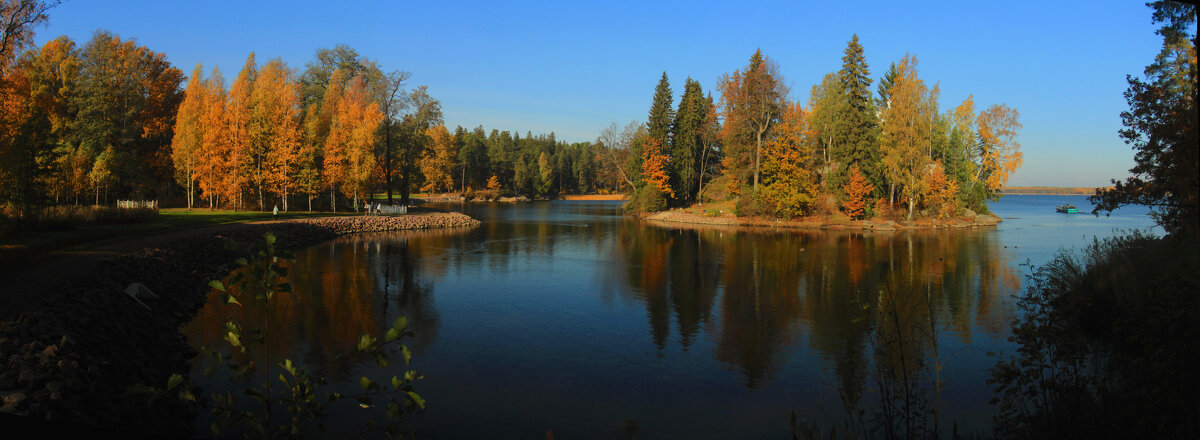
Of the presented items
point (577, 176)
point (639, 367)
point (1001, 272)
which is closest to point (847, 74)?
point (1001, 272)

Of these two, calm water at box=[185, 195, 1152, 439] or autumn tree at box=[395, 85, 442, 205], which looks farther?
autumn tree at box=[395, 85, 442, 205]

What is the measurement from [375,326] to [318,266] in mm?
11005

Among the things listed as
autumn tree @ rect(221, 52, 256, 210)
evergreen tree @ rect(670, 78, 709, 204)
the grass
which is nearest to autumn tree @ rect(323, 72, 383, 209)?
autumn tree @ rect(221, 52, 256, 210)

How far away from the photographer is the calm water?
32.5ft

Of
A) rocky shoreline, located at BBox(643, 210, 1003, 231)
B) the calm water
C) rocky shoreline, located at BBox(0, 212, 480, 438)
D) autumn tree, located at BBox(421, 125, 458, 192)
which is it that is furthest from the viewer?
autumn tree, located at BBox(421, 125, 458, 192)

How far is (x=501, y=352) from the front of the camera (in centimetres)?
1320

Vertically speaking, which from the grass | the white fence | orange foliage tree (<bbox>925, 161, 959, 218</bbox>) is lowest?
the grass

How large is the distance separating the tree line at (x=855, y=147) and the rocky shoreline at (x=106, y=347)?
4266 centimetres

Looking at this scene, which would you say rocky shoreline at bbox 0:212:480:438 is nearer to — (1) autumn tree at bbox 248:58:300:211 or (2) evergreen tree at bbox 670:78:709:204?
(1) autumn tree at bbox 248:58:300:211

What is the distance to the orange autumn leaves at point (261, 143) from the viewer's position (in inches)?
1671

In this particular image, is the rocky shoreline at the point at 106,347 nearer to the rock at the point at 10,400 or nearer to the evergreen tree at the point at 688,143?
the rock at the point at 10,400

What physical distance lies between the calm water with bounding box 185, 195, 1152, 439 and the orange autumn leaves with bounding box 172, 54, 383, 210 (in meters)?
15.9

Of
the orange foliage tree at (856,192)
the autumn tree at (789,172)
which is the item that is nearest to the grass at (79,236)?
the autumn tree at (789,172)

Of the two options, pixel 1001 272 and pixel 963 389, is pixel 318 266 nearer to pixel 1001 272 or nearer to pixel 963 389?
pixel 963 389
